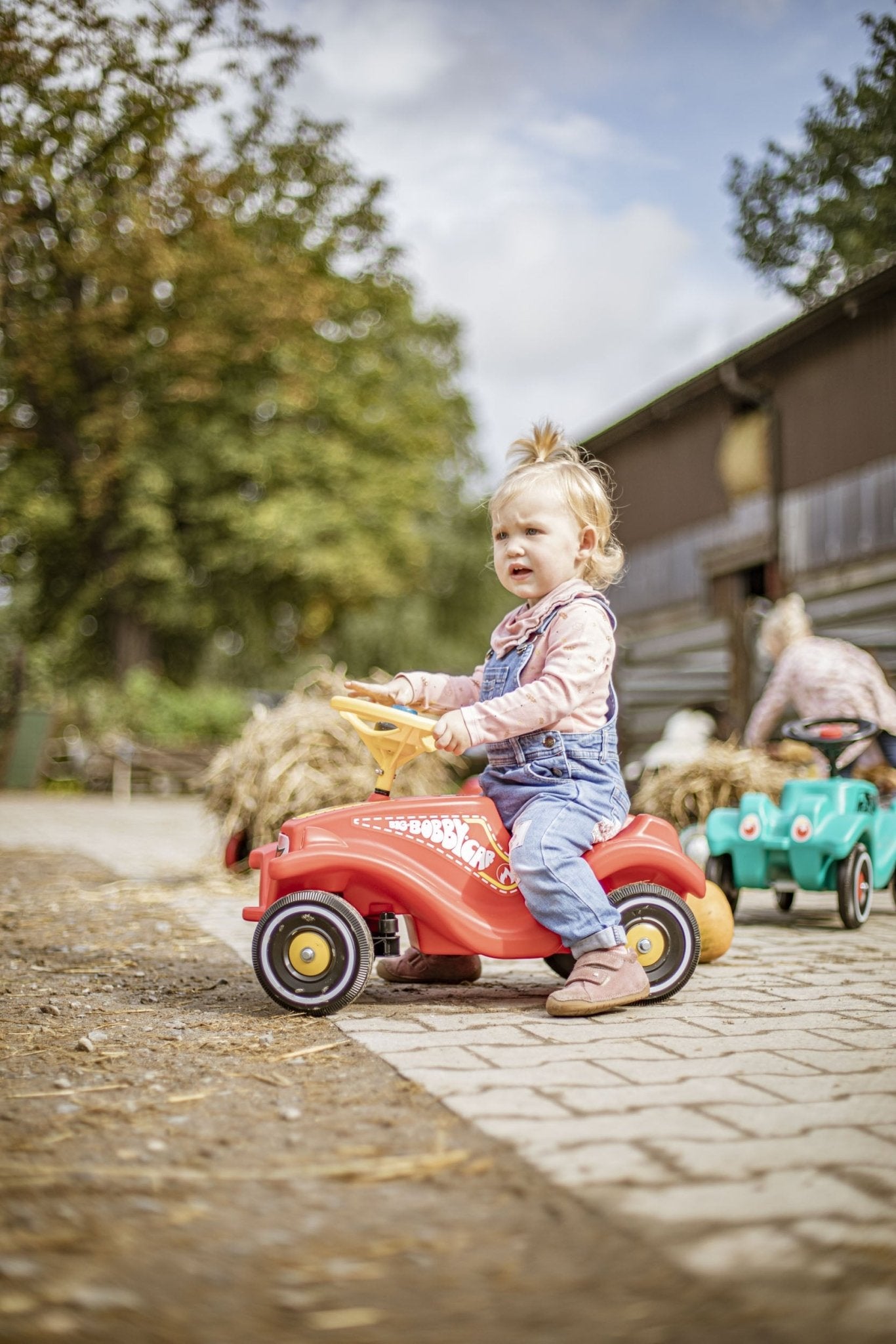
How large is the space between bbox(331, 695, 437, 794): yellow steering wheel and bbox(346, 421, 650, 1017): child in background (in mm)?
92

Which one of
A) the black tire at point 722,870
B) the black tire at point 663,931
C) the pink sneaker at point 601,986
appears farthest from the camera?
the black tire at point 722,870

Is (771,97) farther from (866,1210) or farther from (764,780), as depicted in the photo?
(866,1210)

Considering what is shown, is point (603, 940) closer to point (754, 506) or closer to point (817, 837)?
point (817, 837)

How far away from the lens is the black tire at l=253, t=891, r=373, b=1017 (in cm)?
364

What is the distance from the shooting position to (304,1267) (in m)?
1.80

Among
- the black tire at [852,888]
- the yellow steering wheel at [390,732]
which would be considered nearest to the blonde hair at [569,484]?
the yellow steering wheel at [390,732]

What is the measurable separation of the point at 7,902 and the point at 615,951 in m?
4.02

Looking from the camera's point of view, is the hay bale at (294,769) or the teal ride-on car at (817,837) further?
the hay bale at (294,769)

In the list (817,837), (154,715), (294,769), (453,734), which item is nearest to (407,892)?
(453,734)

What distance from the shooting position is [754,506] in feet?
54.3

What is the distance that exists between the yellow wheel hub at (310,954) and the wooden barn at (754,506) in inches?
278

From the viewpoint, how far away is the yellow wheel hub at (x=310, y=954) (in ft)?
12.0

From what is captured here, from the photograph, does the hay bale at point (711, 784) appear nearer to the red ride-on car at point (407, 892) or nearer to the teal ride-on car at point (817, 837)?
the teal ride-on car at point (817, 837)

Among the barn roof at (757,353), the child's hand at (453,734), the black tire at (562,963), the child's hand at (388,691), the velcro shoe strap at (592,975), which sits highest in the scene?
the barn roof at (757,353)
